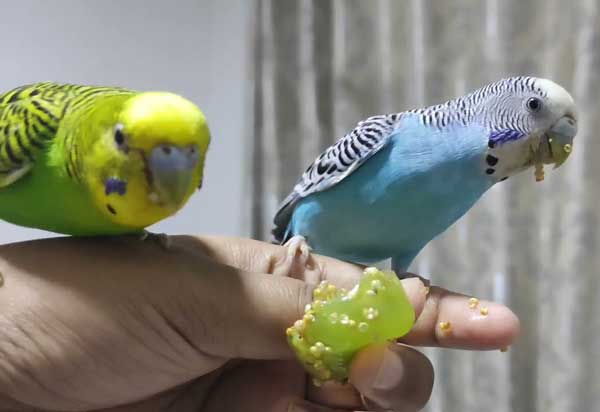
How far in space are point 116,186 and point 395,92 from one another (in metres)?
1.26

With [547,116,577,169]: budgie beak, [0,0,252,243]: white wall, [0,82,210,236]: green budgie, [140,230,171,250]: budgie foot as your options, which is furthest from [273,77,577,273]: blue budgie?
[0,0,252,243]: white wall

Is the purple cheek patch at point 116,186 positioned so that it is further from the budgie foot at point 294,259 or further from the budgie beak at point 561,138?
the budgie beak at point 561,138

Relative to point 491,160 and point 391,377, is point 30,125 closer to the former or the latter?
point 391,377

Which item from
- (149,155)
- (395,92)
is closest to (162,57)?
(395,92)

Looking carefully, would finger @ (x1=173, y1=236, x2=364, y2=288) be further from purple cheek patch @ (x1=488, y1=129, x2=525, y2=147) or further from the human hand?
purple cheek patch @ (x1=488, y1=129, x2=525, y2=147)

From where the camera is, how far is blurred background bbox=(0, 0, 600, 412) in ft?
4.50

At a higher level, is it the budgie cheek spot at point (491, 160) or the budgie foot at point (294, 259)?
the budgie cheek spot at point (491, 160)

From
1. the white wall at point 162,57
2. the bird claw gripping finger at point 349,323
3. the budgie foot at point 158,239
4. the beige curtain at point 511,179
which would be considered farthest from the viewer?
the white wall at point 162,57

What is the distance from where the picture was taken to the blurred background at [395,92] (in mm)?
1372

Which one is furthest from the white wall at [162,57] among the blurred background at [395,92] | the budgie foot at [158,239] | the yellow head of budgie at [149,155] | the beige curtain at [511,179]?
the yellow head of budgie at [149,155]

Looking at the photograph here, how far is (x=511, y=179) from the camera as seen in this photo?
1470 millimetres

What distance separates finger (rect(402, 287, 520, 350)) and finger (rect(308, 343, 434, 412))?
4.1 inches

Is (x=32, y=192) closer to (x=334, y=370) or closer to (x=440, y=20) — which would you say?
(x=334, y=370)

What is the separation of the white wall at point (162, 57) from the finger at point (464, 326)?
1254mm
